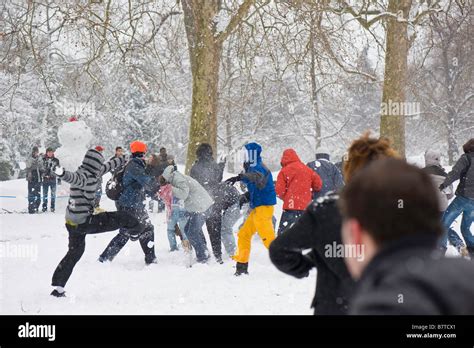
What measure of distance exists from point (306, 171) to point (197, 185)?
1682 mm

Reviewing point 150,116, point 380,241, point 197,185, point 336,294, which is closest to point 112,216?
point 197,185

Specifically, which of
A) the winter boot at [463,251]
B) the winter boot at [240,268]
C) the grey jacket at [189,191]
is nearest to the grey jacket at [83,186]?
the grey jacket at [189,191]

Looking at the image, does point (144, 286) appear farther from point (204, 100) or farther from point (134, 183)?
point (204, 100)

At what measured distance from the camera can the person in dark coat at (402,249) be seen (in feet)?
4.26

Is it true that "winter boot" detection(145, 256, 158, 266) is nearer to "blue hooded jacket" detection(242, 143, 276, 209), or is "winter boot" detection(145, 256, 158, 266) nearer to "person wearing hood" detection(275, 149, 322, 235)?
"blue hooded jacket" detection(242, 143, 276, 209)

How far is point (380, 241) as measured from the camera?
1.41 meters

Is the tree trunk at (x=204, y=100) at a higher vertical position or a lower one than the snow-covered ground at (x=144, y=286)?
higher

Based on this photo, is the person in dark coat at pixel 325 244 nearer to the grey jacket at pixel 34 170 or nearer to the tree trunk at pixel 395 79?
the tree trunk at pixel 395 79

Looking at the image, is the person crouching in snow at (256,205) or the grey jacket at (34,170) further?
the grey jacket at (34,170)

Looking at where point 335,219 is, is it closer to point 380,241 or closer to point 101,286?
point 380,241

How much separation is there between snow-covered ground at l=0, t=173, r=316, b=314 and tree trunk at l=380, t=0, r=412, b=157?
5058 mm

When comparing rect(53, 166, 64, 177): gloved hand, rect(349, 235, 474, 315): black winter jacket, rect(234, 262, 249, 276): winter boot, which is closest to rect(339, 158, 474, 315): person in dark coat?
rect(349, 235, 474, 315): black winter jacket

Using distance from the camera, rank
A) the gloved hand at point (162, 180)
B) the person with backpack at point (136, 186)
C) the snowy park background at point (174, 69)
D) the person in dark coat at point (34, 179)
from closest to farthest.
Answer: the snowy park background at point (174, 69), the person with backpack at point (136, 186), the gloved hand at point (162, 180), the person in dark coat at point (34, 179)

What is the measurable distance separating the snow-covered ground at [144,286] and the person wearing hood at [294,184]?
0.99m
